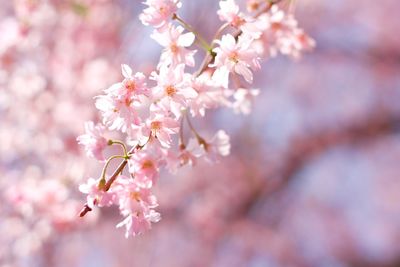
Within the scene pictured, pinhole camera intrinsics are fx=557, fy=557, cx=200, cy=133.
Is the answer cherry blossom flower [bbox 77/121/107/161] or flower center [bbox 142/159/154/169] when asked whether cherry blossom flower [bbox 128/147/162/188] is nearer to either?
flower center [bbox 142/159/154/169]

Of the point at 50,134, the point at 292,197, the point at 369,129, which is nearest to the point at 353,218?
the point at 292,197

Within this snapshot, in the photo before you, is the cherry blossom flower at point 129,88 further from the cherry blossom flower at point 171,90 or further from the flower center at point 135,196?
the flower center at point 135,196

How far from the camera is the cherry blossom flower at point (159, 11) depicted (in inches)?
54.0

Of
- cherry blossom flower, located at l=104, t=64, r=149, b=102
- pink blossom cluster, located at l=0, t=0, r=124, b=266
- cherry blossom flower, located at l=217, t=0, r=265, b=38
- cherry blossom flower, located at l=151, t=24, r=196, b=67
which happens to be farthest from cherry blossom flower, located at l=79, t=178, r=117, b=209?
pink blossom cluster, located at l=0, t=0, r=124, b=266

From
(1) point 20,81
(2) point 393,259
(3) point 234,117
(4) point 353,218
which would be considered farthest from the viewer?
(4) point 353,218

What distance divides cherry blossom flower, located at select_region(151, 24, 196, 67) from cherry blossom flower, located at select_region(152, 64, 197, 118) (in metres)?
0.09

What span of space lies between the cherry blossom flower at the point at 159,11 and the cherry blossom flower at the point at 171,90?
0.16m

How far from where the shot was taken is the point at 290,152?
6.36m

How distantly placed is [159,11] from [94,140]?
36cm

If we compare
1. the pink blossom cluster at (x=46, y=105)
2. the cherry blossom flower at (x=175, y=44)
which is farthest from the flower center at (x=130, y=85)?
the pink blossom cluster at (x=46, y=105)

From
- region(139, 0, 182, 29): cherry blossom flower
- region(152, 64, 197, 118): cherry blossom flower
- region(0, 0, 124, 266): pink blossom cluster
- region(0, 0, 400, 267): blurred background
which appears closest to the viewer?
region(152, 64, 197, 118): cherry blossom flower

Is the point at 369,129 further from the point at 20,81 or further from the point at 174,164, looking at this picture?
the point at 174,164

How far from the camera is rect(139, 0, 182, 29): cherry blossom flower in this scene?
1371mm

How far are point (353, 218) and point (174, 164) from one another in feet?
21.6
